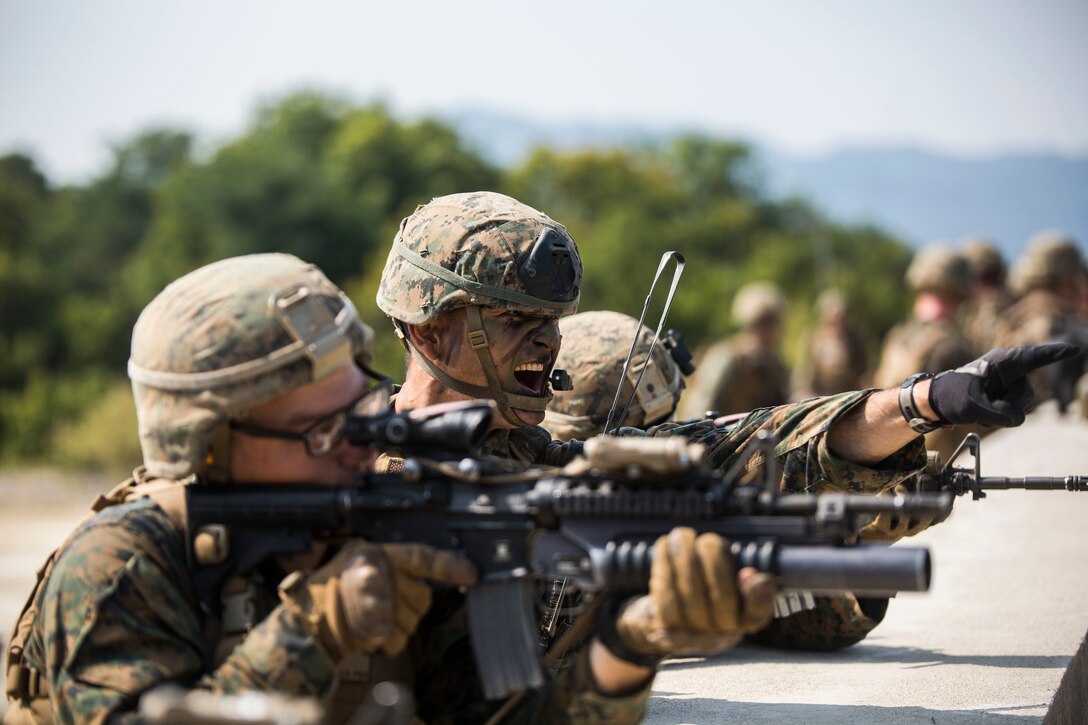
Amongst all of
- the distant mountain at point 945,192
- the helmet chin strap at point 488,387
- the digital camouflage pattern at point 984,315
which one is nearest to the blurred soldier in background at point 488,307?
the helmet chin strap at point 488,387

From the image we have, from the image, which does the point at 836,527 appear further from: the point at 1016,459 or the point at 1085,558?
Answer: the point at 1016,459

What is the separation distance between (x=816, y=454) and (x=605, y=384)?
149 centimetres

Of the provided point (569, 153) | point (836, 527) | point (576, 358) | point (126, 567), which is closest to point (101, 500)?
point (126, 567)

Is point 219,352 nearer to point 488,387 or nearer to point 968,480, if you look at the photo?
point 488,387

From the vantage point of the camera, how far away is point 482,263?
493 cm

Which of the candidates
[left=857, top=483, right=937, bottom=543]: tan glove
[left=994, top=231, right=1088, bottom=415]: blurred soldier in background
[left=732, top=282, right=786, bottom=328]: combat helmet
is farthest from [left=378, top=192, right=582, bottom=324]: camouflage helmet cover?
[left=732, top=282, right=786, bottom=328]: combat helmet

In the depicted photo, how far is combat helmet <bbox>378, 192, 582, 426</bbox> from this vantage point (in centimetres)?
492

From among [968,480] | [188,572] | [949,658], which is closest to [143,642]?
[188,572]

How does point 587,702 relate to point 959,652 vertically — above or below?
above

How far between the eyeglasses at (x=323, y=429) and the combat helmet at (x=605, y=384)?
8.79 feet

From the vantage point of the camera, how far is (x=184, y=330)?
3395mm

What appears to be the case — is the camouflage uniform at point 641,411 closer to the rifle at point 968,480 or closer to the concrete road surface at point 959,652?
the concrete road surface at point 959,652

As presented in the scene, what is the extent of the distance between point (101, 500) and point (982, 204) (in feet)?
159

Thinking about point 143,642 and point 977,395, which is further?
point 977,395
